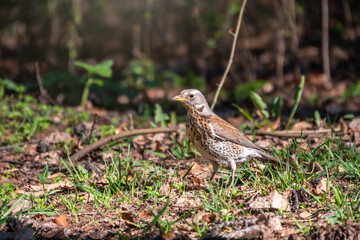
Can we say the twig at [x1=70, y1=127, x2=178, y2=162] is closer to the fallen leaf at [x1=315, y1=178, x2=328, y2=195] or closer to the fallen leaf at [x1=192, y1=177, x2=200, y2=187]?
the fallen leaf at [x1=192, y1=177, x2=200, y2=187]

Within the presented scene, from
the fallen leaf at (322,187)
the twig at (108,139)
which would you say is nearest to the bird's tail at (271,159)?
the fallen leaf at (322,187)

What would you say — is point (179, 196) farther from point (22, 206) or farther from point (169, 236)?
point (22, 206)

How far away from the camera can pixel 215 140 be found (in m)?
4.76

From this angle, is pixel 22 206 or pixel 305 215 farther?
pixel 22 206

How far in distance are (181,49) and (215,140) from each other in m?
9.02

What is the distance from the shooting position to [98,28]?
13312 millimetres

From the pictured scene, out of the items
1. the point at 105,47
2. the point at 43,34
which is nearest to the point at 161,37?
the point at 105,47

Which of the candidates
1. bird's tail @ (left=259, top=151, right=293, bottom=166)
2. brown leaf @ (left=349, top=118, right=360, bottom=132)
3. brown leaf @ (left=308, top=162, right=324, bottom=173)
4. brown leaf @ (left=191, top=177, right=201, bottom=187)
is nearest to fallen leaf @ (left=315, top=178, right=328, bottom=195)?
brown leaf @ (left=308, top=162, right=324, bottom=173)

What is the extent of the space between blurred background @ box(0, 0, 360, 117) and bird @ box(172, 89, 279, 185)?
10.7 ft

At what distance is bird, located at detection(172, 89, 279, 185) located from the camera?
15.6 ft

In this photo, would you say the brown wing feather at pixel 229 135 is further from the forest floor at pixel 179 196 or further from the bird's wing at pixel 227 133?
the forest floor at pixel 179 196

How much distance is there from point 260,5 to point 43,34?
21.5ft

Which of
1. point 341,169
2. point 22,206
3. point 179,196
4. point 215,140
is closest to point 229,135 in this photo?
point 215,140

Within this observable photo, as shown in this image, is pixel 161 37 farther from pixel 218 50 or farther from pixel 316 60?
pixel 316 60
